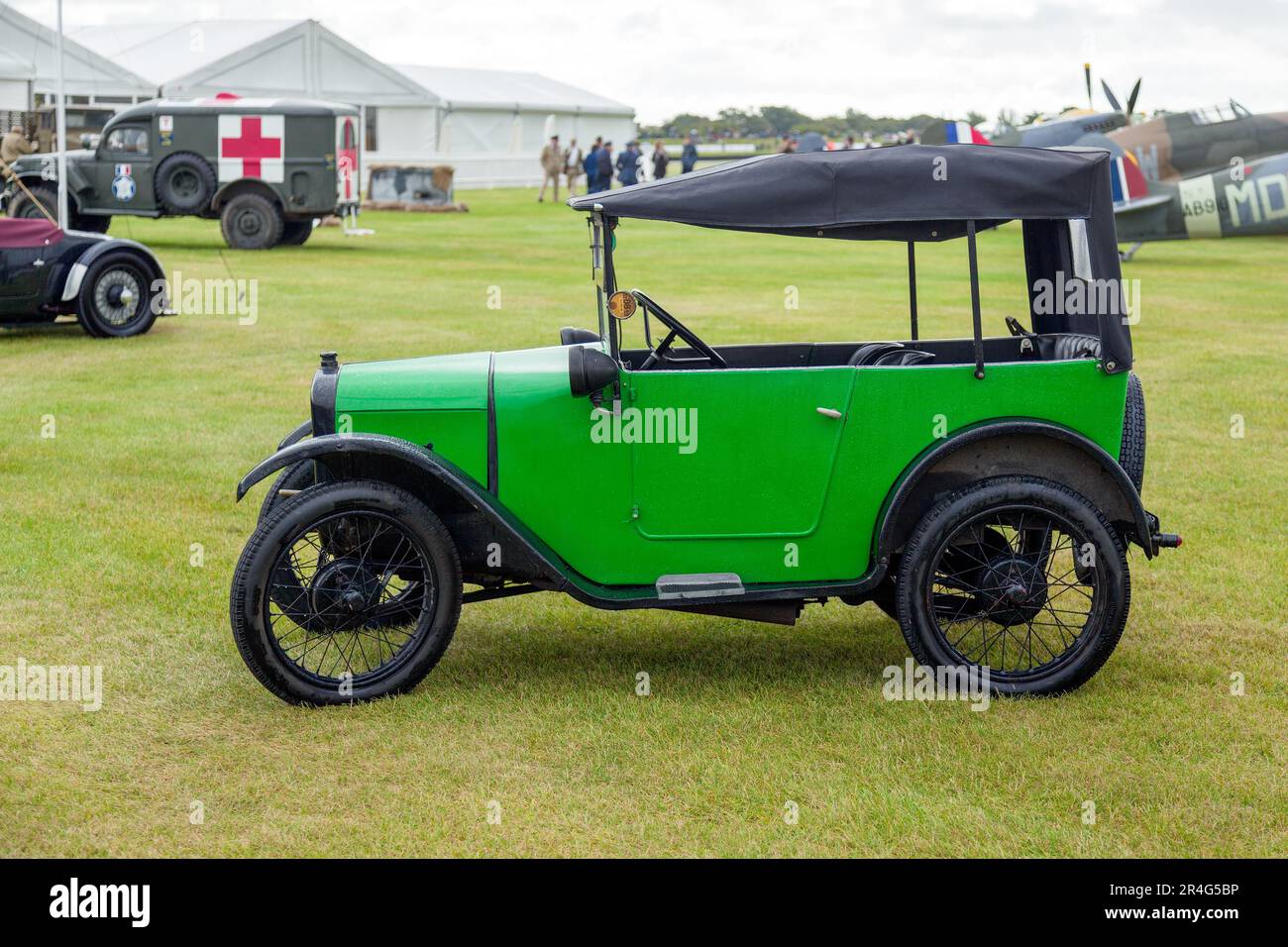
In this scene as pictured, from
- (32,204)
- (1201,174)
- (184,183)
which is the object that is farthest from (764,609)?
(1201,174)

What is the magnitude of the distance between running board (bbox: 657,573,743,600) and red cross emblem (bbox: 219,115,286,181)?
1933 cm

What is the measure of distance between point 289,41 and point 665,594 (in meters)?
33.9

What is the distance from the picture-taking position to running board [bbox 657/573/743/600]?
4812 mm

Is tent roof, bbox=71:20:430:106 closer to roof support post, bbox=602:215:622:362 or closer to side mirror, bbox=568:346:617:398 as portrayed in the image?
roof support post, bbox=602:215:622:362

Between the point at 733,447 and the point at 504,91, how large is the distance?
1690 inches

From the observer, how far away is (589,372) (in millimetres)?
4668

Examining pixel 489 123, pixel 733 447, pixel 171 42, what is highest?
pixel 171 42

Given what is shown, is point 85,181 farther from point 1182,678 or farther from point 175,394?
point 1182,678

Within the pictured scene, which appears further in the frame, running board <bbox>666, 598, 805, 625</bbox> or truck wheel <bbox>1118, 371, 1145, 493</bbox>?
truck wheel <bbox>1118, 371, 1145, 493</bbox>

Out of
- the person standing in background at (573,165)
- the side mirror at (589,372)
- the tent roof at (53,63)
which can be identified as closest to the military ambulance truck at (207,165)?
the tent roof at (53,63)

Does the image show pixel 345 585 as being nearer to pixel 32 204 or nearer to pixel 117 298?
pixel 117 298

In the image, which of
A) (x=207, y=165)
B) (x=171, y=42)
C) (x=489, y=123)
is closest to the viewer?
(x=207, y=165)

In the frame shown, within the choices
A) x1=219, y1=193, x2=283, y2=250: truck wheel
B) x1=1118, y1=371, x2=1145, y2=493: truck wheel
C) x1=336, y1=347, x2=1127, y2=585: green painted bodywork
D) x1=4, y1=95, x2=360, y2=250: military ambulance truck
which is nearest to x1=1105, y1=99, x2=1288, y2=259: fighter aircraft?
x1=4, y1=95, x2=360, y2=250: military ambulance truck

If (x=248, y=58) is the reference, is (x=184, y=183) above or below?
below
